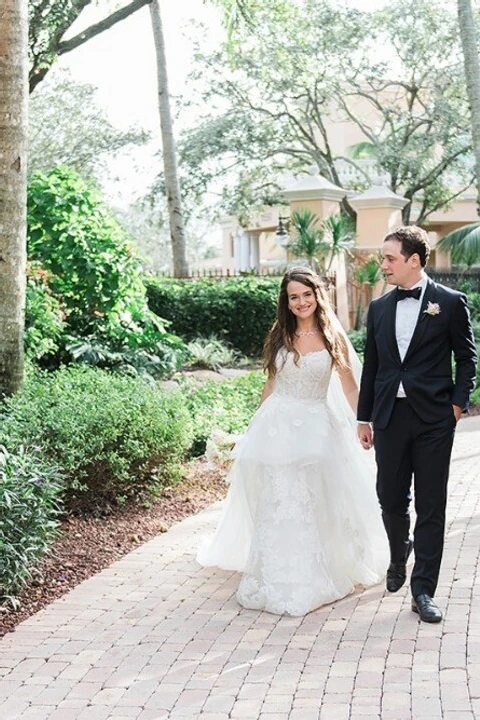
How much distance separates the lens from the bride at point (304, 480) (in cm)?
592

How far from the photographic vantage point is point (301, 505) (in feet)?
19.7

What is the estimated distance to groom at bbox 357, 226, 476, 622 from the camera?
214 inches

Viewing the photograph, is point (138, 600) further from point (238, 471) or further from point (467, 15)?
point (467, 15)

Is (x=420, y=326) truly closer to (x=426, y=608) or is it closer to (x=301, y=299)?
(x=301, y=299)

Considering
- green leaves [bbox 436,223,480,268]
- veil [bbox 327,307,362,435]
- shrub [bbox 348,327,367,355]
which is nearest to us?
veil [bbox 327,307,362,435]

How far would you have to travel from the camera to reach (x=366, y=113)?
110 feet

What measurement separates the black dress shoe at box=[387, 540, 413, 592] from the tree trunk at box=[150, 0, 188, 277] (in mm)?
16378

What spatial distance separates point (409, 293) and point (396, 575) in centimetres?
162

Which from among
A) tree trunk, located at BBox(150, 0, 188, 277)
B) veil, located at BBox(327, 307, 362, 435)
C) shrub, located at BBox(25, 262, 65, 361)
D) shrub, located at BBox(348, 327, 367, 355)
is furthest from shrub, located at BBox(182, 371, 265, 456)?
tree trunk, located at BBox(150, 0, 188, 277)

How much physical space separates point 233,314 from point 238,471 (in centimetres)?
1201

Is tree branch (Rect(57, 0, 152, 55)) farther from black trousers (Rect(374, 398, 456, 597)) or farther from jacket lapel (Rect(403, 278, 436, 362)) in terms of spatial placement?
black trousers (Rect(374, 398, 456, 597))

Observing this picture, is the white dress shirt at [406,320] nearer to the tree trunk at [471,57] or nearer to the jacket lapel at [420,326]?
the jacket lapel at [420,326]

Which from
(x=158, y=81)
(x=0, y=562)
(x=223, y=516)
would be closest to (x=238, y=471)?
(x=223, y=516)

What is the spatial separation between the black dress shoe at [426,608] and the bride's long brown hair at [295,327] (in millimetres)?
1499
